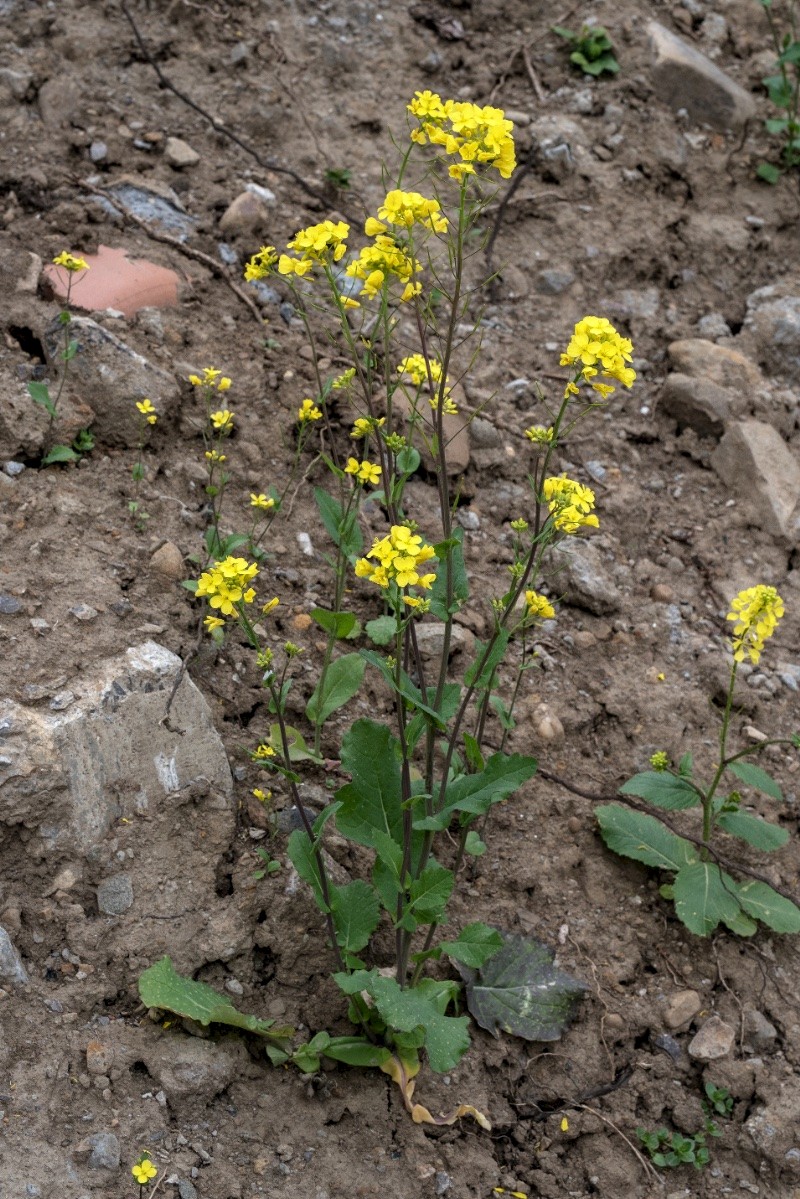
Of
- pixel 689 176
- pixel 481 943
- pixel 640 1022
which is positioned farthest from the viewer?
pixel 689 176

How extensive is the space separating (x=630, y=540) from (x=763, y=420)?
0.97 meters

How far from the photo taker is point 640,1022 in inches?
129

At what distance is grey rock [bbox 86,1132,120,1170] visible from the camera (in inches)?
99.8

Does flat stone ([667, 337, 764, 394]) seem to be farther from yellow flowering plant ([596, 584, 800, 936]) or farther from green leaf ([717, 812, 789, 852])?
green leaf ([717, 812, 789, 852])

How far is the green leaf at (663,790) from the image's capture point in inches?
139

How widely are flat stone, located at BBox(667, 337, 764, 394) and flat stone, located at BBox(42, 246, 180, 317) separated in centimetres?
222

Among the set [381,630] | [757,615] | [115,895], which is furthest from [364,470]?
[115,895]

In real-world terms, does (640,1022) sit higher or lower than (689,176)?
lower

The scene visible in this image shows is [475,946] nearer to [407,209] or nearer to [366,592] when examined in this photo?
[366,592]

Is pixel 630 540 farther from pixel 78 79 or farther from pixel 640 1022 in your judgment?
pixel 78 79

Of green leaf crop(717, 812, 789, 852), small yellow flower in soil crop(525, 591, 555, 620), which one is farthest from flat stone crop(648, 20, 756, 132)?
green leaf crop(717, 812, 789, 852)

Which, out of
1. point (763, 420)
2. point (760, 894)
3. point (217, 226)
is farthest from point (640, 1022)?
point (217, 226)

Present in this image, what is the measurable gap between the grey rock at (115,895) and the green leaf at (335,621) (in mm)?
856

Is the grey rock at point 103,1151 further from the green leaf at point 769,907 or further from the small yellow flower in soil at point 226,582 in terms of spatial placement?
the green leaf at point 769,907
